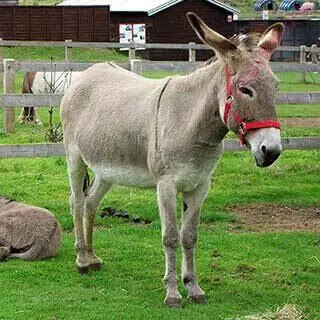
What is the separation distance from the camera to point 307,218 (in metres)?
10.4

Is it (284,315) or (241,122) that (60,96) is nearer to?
(241,122)

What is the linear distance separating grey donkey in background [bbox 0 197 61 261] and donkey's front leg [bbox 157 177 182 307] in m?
1.64

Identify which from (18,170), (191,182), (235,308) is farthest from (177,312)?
(18,170)

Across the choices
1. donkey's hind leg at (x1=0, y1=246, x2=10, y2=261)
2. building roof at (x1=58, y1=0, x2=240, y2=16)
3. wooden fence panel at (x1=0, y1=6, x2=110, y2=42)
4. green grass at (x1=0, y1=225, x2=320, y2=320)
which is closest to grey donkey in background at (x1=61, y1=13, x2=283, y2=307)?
green grass at (x1=0, y1=225, x2=320, y2=320)

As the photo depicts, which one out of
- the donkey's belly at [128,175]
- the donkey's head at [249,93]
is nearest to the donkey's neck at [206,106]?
the donkey's head at [249,93]

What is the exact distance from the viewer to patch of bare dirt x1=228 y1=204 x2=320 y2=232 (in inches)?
390

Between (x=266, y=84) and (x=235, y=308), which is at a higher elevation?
(x=266, y=84)

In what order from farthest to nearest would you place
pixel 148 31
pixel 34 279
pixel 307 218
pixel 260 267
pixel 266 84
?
1. pixel 148 31
2. pixel 307 218
3. pixel 260 267
4. pixel 34 279
5. pixel 266 84

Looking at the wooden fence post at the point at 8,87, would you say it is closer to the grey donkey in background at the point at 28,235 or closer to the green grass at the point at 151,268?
the green grass at the point at 151,268

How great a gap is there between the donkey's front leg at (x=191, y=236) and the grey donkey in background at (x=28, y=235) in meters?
1.57

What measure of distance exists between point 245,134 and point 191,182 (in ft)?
2.47

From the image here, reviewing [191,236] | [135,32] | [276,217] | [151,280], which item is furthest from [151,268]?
[135,32]

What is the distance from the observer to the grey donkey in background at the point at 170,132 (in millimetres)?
6336

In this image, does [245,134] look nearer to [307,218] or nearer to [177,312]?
[177,312]
